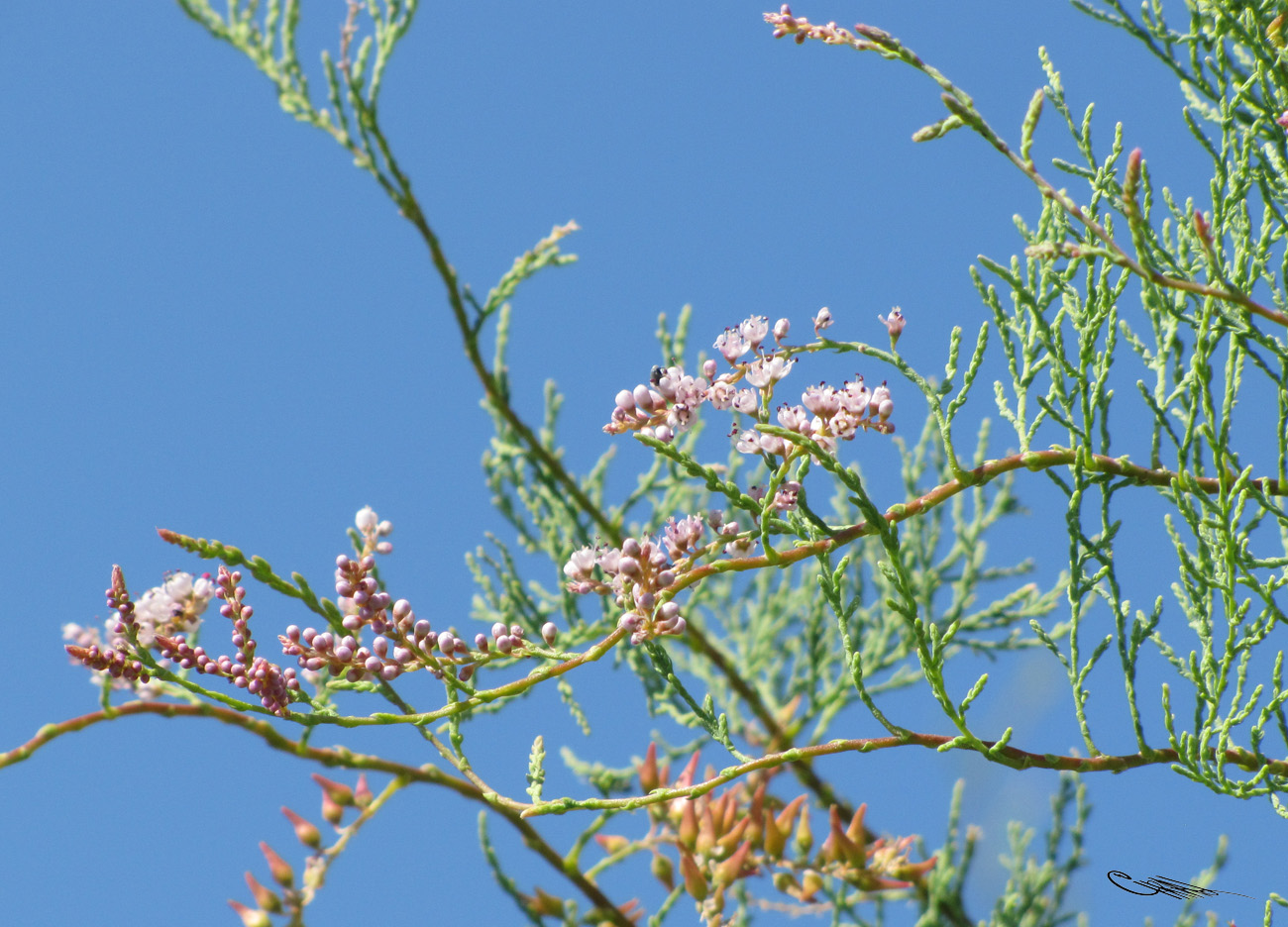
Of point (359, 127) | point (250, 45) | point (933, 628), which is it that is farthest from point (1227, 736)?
point (250, 45)

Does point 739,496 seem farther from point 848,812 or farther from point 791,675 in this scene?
point 791,675

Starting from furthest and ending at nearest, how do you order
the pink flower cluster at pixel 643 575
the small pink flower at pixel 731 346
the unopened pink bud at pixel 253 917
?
the unopened pink bud at pixel 253 917 < the small pink flower at pixel 731 346 < the pink flower cluster at pixel 643 575

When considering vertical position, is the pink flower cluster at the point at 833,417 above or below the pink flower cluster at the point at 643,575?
above

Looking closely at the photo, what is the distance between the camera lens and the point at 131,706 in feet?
6.29

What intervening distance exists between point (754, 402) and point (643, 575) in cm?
32

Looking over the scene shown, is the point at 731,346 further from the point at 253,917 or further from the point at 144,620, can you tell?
the point at 253,917

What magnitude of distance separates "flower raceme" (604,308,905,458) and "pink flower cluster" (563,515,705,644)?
157mm

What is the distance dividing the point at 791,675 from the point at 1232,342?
2.74m

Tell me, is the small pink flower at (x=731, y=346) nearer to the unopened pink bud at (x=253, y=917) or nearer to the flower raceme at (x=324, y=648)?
the flower raceme at (x=324, y=648)

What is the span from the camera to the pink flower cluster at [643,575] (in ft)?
5.59

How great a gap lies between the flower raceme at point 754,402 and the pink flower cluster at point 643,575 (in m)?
0.16

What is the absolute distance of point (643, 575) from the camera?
1.75 m

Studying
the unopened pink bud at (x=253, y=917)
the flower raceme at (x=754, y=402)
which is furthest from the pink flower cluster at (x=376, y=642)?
the unopened pink bud at (x=253, y=917)

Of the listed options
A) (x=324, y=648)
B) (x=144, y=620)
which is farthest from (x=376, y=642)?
(x=144, y=620)
